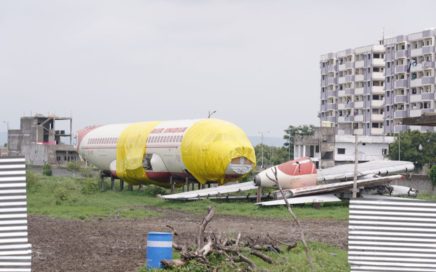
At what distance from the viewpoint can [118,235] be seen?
24.5 metres

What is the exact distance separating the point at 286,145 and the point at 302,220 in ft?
286

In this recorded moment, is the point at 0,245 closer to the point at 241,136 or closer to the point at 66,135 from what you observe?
the point at 241,136

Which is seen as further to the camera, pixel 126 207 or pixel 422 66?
pixel 422 66

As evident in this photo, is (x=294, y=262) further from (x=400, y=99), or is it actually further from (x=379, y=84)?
(x=379, y=84)

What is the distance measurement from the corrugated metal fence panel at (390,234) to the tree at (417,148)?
233 feet

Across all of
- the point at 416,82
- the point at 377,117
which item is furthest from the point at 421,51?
the point at 377,117

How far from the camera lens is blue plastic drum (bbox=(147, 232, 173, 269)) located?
680 inches

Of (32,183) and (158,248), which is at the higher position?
(32,183)

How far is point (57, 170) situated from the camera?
83.2 m

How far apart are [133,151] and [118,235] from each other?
24232 mm

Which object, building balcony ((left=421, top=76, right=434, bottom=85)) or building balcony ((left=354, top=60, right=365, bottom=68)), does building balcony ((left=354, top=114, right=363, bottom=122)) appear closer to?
building balcony ((left=354, top=60, right=365, bottom=68))

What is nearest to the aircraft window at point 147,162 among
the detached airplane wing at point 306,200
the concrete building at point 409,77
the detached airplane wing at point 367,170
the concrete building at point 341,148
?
the detached airplane wing at point 367,170

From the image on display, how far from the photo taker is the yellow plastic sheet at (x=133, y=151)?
4756 cm

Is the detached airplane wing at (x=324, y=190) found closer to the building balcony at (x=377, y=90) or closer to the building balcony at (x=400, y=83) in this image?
the building balcony at (x=400, y=83)
